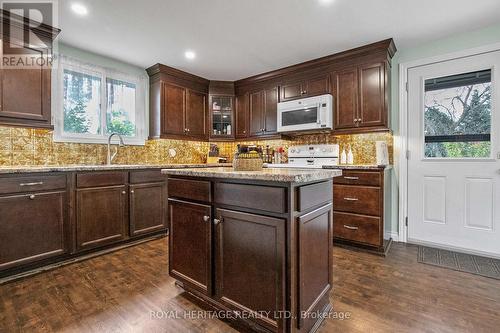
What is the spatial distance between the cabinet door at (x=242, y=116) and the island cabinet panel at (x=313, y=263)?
9.95 ft

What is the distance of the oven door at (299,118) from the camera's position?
3371mm

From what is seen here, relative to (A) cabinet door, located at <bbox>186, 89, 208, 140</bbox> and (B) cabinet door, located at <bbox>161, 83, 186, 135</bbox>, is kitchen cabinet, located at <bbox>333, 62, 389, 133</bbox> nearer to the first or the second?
(A) cabinet door, located at <bbox>186, 89, 208, 140</bbox>

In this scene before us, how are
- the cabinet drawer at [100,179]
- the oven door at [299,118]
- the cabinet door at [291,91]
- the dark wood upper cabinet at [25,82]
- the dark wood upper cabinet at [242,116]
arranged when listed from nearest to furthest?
the dark wood upper cabinet at [25,82] < the cabinet drawer at [100,179] < the oven door at [299,118] < the cabinet door at [291,91] < the dark wood upper cabinet at [242,116]

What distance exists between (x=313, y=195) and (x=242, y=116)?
3304mm

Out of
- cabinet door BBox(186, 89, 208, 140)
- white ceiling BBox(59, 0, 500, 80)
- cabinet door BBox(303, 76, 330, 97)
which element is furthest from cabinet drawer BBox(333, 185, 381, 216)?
cabinet door BBox(186, 89, 208, 140)

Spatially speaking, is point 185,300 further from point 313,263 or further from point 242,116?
point 242,116

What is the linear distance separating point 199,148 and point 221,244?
3285 mm

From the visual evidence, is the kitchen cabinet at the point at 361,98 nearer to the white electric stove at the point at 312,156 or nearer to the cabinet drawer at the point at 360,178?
the white electric stove at the point at 312,156

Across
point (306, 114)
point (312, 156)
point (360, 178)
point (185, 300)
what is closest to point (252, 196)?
point (185, 300)

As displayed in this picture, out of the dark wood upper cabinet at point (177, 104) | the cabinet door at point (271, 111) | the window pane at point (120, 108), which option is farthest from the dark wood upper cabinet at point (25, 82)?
the cabinet door at point (271, 111)

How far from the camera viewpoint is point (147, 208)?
3.15 meters

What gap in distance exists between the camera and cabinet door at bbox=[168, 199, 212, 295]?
63.9 inches

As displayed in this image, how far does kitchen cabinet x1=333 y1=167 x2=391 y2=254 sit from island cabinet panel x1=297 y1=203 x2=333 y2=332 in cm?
131

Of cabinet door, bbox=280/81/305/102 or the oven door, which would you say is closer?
the oven door
